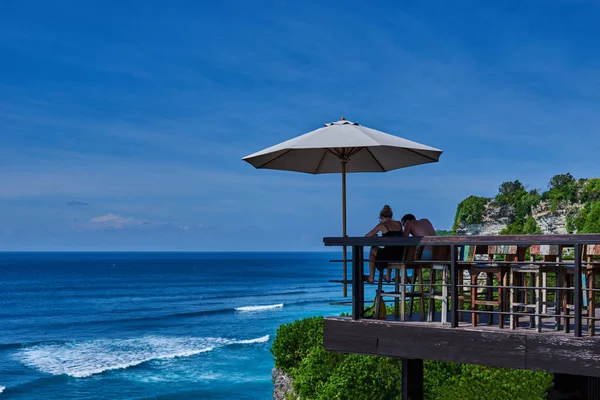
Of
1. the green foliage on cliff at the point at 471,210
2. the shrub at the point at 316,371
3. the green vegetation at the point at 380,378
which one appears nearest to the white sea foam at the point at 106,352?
the green foliage on cliff at the point at 471,210

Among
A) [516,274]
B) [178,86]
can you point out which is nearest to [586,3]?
[516,274]

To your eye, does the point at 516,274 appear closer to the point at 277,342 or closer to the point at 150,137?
the point at 277,342

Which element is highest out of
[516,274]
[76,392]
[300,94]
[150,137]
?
[300,94]

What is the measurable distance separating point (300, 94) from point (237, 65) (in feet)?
46.1

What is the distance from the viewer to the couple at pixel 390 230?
790cm

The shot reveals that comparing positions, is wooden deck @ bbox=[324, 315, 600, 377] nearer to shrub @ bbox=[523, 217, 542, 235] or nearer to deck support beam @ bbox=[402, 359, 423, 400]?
deck support beam @ bbox=[402, 359, 423, 400]

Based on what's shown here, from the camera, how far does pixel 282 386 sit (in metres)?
23.2

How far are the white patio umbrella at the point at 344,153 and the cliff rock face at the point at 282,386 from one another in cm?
1410

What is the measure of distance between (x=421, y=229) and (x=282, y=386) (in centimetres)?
1655

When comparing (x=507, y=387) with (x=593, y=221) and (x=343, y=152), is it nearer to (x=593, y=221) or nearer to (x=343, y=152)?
(x=343, y=152)

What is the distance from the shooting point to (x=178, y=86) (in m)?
106

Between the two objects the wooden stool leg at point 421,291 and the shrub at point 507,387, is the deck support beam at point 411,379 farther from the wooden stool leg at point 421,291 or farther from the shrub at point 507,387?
the shrub at point 507,387

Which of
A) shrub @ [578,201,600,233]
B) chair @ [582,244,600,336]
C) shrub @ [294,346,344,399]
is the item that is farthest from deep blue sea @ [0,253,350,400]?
chair @ [582,244,600,336]

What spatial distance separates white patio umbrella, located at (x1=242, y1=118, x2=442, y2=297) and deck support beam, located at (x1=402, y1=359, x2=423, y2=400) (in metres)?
1.18
